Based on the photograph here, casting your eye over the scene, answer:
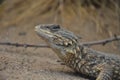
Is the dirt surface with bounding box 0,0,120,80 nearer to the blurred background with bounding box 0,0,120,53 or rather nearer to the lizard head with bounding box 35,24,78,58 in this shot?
the blurred background with bounding box 0,0,120,53

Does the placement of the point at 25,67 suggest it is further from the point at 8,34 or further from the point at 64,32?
the point at 8,34

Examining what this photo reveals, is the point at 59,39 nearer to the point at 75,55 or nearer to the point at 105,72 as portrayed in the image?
the point at 75,55

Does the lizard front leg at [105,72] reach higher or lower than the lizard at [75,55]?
lower

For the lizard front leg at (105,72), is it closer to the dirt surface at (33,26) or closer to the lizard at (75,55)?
the lizard at (75,55)

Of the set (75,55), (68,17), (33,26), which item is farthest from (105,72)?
(33,26)

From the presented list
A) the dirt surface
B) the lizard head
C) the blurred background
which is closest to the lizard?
the lizard head

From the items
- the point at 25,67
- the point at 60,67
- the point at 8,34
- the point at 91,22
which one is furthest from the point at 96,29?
the point at 25,67

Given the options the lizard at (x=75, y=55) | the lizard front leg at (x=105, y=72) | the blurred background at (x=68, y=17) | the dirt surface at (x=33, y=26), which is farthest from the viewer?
the blurred background at (x=68, y=17)

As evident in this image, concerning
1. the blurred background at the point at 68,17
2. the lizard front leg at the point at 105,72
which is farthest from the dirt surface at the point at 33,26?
the lizard front leg at the point at 105,72
